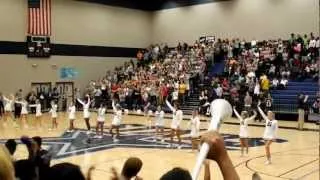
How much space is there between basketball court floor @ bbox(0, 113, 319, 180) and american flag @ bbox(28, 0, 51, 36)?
1001 cm

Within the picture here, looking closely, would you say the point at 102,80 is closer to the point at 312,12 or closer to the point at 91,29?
the point at 91,29

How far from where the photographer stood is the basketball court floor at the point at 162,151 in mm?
12469

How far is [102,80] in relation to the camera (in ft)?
115

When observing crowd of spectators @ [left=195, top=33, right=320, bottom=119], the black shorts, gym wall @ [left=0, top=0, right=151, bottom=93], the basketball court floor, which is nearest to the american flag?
gym wall @ [left=0, top=0, right=151, bottom=93]

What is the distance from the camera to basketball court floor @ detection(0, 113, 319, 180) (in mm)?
12469

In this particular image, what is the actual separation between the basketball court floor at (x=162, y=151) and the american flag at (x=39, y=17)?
10.0m

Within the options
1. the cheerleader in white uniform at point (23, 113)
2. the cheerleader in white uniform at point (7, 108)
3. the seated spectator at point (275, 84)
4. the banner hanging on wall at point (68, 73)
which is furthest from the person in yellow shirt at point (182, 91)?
the cheerleader in white uniform at point (7, 108)

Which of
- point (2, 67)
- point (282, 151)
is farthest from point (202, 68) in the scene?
point (282, 151)

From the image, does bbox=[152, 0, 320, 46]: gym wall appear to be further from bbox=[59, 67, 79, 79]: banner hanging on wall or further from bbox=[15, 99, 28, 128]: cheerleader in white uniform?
bbox=[15, 99, 28, 128]: cheerleader in white uniform

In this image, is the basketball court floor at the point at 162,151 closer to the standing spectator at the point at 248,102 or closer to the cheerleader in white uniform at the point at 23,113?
the cheerleader in white uniform at the point at 23,113

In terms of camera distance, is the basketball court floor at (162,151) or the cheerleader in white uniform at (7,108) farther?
the cheerleader in white uniform at (7,108)

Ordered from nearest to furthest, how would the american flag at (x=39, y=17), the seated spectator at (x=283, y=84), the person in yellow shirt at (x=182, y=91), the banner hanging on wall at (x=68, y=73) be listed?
1. the seated spectator at (x=283, y=84)
2. the person in yellow shirt at (x=182, y=91)
3. the american flag at (x=39, y=17)
4. the banner hanging on wall at (x=68, y=73)

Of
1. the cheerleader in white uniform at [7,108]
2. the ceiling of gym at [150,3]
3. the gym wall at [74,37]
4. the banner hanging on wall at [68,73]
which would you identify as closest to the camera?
the cheerleader in white uniform at [7,108]

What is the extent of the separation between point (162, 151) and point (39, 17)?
1901cm
